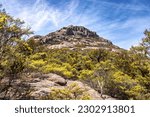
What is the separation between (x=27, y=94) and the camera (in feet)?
79.9

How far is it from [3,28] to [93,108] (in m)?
14.6

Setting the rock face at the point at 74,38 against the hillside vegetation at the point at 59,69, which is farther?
the rock face at the point at 74,38

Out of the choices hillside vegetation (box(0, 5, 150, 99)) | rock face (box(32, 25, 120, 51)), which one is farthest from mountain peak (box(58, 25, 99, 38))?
hillside vegetation (box(0, 5, 150, 99))

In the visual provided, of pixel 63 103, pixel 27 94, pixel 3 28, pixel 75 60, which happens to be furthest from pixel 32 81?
pixel 75 60

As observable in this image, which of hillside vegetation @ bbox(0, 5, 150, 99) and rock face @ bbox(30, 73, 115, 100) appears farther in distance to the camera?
rock face @ bbox(30, 73, 115, 100)

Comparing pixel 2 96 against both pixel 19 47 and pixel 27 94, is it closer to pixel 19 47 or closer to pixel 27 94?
pixel 27 94

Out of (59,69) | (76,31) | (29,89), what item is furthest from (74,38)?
(29,89)

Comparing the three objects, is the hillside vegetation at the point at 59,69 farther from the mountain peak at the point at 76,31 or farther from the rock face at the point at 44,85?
the mountain peak at the point at 76,31

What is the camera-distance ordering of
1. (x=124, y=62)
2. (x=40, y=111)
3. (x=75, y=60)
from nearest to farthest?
(x=40, y=111)
(x=124, y=62)
(x=75, y=60)

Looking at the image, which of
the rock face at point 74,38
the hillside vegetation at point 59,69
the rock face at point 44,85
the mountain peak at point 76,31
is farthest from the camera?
the mountain peak at point 76,31

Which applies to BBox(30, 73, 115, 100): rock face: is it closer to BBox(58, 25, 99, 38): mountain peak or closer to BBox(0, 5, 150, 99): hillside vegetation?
BBox(0, 5, 150, 99): hillside vegetation

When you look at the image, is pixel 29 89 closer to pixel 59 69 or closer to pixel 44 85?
pixel 44 85

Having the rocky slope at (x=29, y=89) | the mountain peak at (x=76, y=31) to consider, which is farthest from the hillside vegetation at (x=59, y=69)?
the mountain peak at (x=76, y=31)

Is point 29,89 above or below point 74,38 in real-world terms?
below
